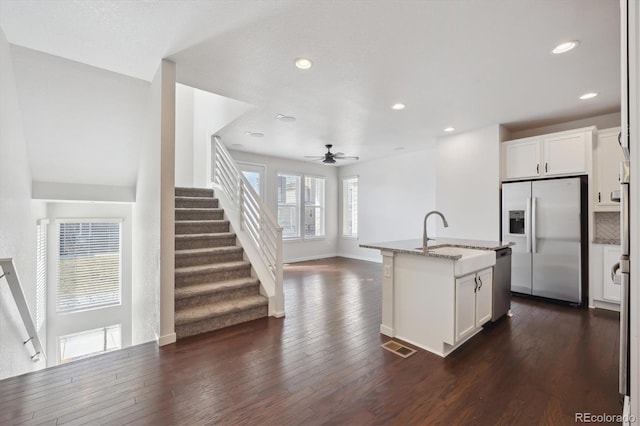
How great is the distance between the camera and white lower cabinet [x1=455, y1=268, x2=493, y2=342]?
2564 mm

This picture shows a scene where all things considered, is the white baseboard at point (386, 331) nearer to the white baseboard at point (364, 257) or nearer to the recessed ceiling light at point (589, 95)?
the recessed ceiling light at point (589, 95)

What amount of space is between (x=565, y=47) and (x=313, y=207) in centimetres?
613

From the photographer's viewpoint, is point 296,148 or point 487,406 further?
point 296,148

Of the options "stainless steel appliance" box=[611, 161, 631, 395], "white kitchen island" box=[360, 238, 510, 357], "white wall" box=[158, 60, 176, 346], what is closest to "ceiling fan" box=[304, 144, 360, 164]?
"white kitchen island" box=[360, 238, 510, 357]

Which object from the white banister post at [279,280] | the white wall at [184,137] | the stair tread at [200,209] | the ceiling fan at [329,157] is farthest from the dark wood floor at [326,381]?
the white wall at [184,137]

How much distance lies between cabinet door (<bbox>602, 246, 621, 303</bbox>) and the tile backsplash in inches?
12.4

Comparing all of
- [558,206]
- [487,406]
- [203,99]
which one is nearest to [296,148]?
[203,99]

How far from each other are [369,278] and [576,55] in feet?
13.8

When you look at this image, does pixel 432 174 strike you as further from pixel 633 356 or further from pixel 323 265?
pixel 633 356

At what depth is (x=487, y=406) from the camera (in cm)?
189

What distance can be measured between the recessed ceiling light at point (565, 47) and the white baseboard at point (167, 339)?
4.46m

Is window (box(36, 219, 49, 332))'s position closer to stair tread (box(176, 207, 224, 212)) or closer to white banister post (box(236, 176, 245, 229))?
stair tread (box(176, 207, 224, 212))

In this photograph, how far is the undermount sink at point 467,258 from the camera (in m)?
2.49

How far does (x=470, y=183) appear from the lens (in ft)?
16.2
